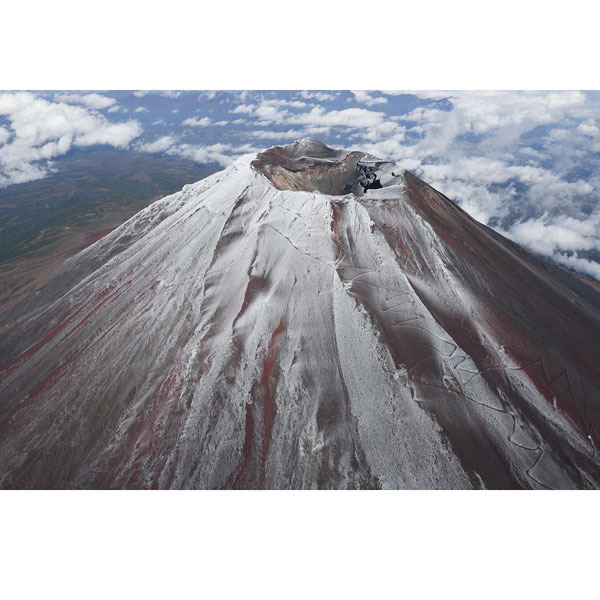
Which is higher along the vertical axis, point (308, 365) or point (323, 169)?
point (323, 169)

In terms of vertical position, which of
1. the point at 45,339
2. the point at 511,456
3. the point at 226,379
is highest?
the point at 226,379

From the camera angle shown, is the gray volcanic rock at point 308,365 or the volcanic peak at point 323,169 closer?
the gray volcanic rock at point 308,365

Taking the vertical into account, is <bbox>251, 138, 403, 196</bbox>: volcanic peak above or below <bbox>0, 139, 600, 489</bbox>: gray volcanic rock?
above

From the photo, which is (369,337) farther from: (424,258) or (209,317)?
(209,317)

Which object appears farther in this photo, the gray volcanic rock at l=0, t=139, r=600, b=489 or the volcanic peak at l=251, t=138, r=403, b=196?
the volcanic peak at l=251, t=138, r=403, b=196

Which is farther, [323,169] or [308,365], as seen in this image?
[323,169]

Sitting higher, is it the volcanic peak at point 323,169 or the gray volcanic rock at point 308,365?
the volcanic peak at point 323,169

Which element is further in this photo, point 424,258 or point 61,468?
point 424,258

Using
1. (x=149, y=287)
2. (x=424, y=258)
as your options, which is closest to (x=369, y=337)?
(x=424, y=258)
